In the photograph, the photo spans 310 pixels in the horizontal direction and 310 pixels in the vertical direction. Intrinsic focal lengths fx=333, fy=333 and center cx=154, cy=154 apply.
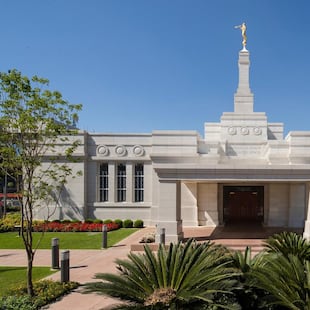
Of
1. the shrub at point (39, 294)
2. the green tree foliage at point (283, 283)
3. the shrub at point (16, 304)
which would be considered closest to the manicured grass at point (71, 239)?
the shrub at point (39, 294)

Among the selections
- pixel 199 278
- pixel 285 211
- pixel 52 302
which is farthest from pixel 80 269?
pixel 285 211

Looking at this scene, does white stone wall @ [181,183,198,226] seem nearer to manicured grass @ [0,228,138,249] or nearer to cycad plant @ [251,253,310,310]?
manicured grass @ [0,228,138,249]

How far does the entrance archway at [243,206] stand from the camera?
2633cm

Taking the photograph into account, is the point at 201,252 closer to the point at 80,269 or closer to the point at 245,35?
the point at 80,269

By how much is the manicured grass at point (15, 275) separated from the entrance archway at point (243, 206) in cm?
1670

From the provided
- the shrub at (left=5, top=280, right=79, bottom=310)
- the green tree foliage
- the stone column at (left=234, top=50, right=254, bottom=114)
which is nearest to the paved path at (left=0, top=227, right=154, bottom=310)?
the shrub at (left=5, top=280, right=79, bottom=310)

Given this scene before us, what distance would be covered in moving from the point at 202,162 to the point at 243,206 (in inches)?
243

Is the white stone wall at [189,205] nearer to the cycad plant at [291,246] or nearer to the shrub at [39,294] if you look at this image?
the cycad plant at [291,246]

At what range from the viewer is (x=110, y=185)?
2695 centimetres

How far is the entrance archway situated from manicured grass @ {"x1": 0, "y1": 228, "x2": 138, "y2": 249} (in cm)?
794

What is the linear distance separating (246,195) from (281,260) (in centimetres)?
2040

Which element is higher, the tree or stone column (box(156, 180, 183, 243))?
the tree

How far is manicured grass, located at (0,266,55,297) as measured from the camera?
35.4 feet

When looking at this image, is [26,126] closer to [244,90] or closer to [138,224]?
[138,224]
